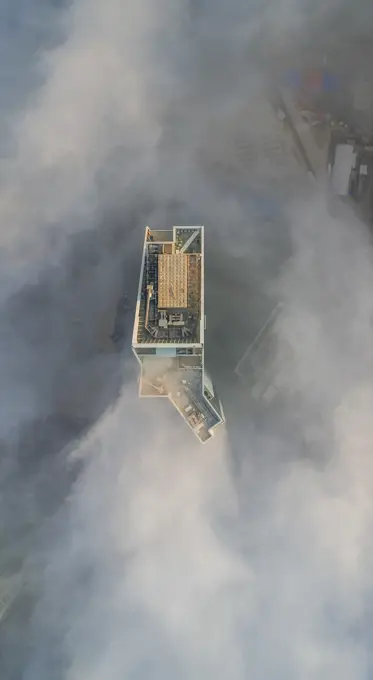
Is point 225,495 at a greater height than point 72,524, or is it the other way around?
point 225,495

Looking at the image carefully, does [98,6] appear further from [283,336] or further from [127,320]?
[283,336]

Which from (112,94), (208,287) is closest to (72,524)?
(208,287)

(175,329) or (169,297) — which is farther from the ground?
(169,297)

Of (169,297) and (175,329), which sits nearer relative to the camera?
(169,297)

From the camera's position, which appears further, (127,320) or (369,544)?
(127,320)

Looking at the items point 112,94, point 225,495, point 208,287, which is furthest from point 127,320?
point 112,94

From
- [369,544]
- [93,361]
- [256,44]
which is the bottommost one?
[369,544]

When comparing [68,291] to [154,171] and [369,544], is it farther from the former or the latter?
[369,544]
